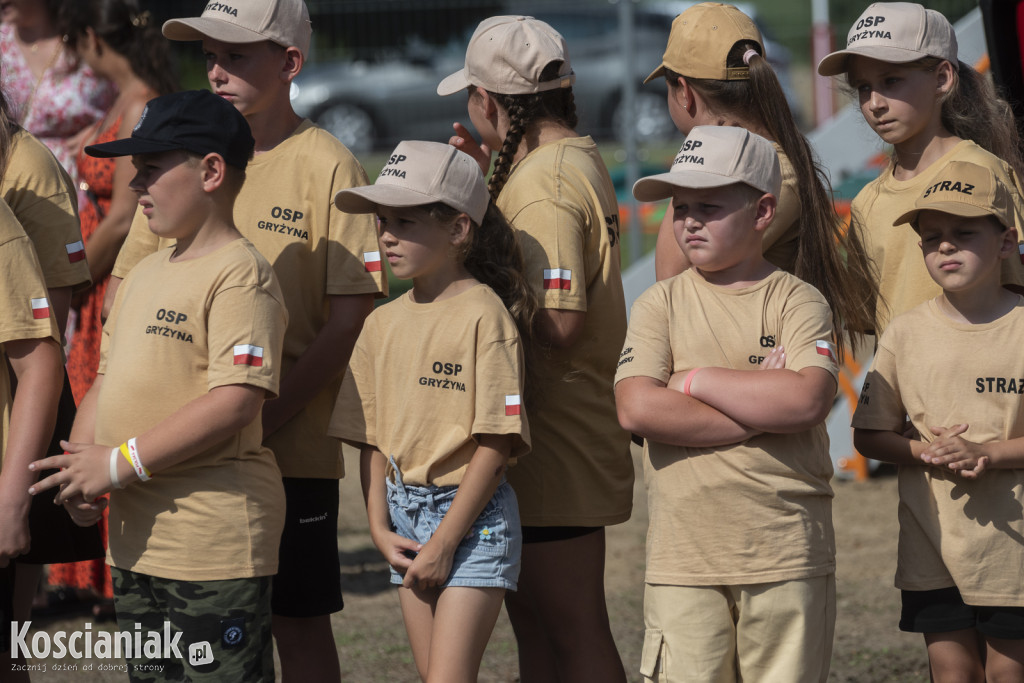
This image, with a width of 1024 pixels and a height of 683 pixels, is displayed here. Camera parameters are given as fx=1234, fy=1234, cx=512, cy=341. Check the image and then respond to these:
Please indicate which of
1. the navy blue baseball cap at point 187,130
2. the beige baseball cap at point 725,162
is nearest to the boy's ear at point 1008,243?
the beige baseball cap at point 725,162

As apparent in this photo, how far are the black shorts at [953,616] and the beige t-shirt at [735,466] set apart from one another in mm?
454

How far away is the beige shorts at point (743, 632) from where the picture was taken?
300 centimetres

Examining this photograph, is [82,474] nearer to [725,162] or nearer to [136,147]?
[136,147]

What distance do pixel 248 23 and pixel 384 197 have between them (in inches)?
32.1

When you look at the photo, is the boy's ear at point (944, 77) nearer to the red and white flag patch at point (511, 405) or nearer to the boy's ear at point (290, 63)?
the red and white flag patch at point (511, 405)

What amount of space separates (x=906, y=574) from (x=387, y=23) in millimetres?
9179

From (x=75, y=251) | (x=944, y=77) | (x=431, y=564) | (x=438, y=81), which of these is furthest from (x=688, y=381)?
(x=438, y=81)

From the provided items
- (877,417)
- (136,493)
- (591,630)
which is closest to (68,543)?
(136,493)

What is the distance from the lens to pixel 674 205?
321 centimetres

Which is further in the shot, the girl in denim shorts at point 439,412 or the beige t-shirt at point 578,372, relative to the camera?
the beige t-shirt at point 578,372

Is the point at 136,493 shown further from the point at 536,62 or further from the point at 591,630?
the point at 536,62

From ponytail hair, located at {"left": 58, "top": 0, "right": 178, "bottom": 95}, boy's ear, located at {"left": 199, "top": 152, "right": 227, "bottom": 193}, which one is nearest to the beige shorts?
boy's ear, located at {"left": 199, "top": 152, "right": 227, "bottom": 193}

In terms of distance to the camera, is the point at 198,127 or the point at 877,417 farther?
the point at 877,417

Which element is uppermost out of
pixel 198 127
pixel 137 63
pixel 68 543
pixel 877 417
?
pixel 137 63
